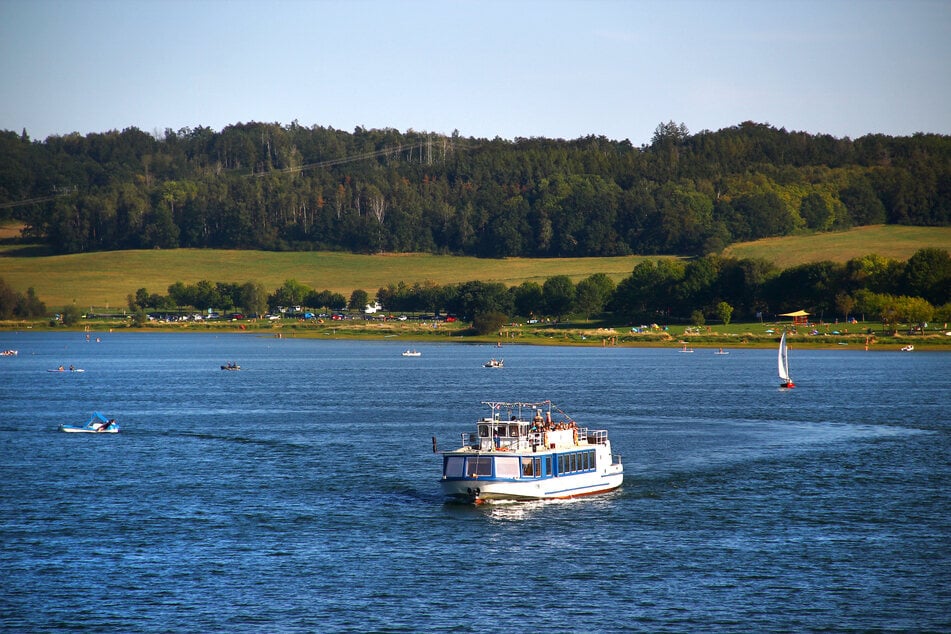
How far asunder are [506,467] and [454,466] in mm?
3252

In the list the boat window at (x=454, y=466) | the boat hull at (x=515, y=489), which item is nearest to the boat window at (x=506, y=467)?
the boat hull at (x=515, y=489)

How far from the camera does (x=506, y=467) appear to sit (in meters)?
67.4

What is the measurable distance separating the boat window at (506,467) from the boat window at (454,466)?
2138 millimetres

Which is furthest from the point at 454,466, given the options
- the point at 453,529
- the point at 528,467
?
the point at 453,529

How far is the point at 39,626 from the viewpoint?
155ft

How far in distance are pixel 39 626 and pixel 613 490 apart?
38.7m

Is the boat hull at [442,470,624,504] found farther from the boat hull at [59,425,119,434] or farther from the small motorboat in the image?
the small motorboat

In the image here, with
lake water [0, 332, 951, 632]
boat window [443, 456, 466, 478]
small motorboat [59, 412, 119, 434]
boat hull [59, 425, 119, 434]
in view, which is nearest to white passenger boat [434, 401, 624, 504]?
boat window [443, 456, 466, 478]

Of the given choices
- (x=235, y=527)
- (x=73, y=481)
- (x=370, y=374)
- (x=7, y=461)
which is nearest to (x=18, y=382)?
(x=370, y=374)

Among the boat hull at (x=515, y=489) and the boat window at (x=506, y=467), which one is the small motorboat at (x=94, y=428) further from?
the boat window at (x=506, y=467)

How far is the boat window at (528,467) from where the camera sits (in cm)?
6775

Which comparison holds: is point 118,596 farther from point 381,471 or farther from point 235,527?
point 381,471

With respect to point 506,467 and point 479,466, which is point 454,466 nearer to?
point 479,466

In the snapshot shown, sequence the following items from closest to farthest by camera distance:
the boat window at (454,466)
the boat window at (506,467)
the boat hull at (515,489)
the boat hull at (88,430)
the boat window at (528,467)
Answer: the boat window at (506,467)
the boat hull at (515,489)
the boat window at (528,467)
the boat window at (454,466)
the boat hull at (88,430)
